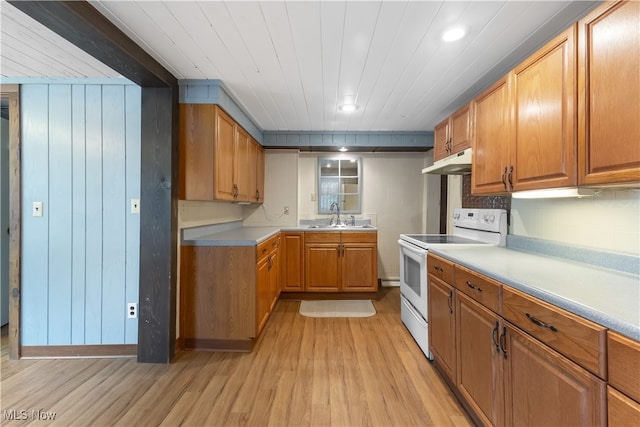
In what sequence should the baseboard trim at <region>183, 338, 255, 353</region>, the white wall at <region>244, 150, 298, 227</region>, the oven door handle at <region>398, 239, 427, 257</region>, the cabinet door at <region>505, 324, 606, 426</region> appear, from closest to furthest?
the cabinet door at <region>505, 324, 606, 426</region>
the oven door handle at <region>398, 239, 427, 257</region>
the baseboard trim at <region>183, 338, 255, 353</region>
the white wall at <region>244, 150, 298, 227</region>

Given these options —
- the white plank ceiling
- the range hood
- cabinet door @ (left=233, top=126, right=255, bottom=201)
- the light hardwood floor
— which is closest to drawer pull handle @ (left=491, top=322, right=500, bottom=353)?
the light hardwood floor

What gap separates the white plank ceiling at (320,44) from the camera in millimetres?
1359

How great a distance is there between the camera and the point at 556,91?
1293mm

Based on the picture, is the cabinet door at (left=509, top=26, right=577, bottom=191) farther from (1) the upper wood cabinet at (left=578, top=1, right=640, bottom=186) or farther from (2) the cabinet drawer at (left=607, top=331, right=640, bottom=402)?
(2) the cabinet drawer at (left=607, top=331, right=640, bottom=402)

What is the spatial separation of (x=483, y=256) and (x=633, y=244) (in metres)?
0.61

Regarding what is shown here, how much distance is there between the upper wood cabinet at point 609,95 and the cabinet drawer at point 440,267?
799 millimetres

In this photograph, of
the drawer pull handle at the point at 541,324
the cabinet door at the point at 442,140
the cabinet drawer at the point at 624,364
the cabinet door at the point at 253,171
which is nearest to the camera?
the cabinet drawer at the point at 624,364

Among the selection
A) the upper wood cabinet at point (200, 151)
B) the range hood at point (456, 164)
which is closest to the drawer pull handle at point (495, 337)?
the range hood at point (456, 164)

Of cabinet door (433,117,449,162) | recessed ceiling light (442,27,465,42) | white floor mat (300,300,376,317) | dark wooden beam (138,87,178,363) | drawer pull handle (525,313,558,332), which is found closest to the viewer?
drawer pull handle (525,313,558,332)

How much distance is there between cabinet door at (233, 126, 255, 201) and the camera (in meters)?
2.69

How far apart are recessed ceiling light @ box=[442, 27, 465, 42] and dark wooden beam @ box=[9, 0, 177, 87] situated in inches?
73.2

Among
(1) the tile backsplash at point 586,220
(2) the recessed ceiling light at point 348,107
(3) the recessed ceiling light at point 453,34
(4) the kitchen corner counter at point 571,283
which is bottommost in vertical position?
(4) the kitchen corner counter at point 571,283

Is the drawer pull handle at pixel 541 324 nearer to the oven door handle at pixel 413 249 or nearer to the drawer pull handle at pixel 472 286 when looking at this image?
the drawer pull handle at pixel 472 286

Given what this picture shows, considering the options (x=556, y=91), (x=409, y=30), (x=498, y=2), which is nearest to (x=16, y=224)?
(x=409, y=30)
